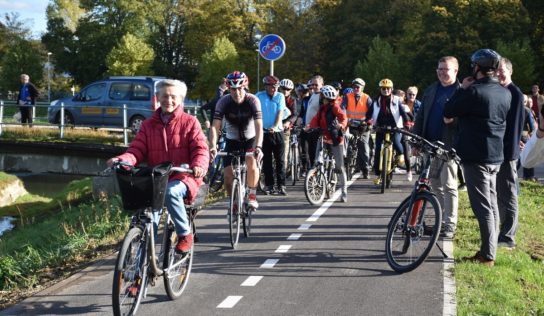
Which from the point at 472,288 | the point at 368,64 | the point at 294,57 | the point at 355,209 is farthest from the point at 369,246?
the point at 294,57

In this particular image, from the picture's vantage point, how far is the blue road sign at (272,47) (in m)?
17.2

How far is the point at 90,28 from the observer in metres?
78.8

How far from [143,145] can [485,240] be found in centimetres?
346

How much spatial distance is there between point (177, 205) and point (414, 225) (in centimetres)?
250

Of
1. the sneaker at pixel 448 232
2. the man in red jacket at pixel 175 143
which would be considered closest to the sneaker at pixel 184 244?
the man in red jacket at pixel 175 143

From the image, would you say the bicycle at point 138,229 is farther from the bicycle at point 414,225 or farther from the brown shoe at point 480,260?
the brown shoe at point 480,260

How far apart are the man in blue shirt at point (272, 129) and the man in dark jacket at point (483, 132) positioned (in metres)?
5.13

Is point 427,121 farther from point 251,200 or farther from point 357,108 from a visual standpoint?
point 357,108

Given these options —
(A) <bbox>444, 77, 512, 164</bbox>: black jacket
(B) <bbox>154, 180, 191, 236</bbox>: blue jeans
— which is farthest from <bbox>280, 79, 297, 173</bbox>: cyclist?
(B) <bbox>154, 180, 191, 236</bbox>: blue jeans

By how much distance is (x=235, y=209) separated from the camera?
28.7 ft

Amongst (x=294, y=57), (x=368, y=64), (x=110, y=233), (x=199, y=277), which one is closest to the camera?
(x=199, y=277)

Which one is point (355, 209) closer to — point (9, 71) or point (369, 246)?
point (369, 246)

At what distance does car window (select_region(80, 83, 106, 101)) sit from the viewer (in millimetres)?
28469

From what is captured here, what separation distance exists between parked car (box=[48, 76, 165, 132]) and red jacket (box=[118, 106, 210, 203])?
21.7 m
